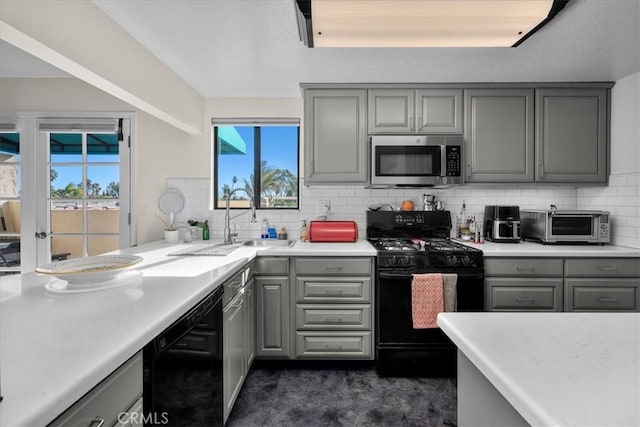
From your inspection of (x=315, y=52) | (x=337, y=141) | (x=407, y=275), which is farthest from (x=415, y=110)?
(x=407, y=275)

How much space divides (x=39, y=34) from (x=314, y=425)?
2322 mm

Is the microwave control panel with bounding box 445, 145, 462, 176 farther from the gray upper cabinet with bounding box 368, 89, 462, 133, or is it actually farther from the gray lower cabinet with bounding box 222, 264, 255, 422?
the gray lower cabinet with bounding box 222, 264, 255, 422

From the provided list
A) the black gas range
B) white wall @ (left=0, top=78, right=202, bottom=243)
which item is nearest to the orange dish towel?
the black gas range

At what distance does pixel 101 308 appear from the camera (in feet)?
3.36

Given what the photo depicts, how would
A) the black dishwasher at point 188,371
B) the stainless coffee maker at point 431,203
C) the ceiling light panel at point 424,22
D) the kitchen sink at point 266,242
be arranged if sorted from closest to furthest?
the black dishwasher at point 188,371 < the ceiling light panel at point 424,22 < the kitchen sink at point 266,242 < the stainless coffee maker at point 431,203

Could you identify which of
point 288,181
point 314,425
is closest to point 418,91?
point 288,181

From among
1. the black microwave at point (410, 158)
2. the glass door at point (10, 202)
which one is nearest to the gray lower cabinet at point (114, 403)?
the black microwave at point (410, 158)

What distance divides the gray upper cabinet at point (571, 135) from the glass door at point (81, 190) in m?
3.56

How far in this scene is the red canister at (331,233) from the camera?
280 cm

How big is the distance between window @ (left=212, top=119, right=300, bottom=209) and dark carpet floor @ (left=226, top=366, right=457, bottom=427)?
1518 mm

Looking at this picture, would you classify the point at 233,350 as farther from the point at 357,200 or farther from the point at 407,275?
the point at 357,200

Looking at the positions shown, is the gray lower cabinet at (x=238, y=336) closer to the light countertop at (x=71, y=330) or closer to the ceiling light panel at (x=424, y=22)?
the light countertop at (x=71, y=330)

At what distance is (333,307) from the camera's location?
2.43 m

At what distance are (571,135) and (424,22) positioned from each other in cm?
197
